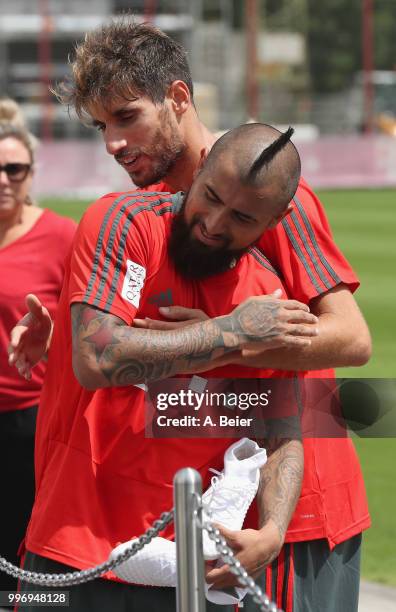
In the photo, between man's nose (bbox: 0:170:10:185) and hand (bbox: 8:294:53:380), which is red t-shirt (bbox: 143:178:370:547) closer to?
hand (bbox: 8:294:53:380)

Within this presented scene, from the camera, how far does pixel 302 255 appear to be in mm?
2918

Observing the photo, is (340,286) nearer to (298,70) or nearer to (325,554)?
(325,554)

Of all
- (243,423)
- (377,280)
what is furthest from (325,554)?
(377,280)

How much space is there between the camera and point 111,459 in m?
2.82

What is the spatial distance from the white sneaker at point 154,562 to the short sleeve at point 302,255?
0.70 m

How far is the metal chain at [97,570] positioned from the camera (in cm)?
→ 261

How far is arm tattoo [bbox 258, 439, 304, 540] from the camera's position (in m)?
2.76

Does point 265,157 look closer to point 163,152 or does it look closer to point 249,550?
point 163,152

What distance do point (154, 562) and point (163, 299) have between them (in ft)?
1.98

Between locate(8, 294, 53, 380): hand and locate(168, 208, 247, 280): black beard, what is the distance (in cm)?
59

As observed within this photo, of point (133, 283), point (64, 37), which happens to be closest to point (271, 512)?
point (133, 283)

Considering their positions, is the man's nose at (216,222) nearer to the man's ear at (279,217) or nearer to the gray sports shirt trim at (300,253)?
the man's ear at (279,217)

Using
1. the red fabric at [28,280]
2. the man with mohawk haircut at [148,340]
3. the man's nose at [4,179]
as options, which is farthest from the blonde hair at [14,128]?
the man with mohawk haircut at [148,340]

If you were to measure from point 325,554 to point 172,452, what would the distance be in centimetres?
52
